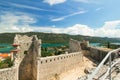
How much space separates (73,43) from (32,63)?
11.1 meters

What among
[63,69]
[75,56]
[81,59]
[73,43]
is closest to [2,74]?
[63,69]

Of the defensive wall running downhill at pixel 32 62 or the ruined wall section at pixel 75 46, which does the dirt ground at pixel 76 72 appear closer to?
the defensive wall running downhill at pixel 32 62

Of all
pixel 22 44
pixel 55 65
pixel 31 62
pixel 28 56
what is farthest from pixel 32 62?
pixel 55 65

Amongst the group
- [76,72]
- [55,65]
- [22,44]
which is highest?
[22,44]

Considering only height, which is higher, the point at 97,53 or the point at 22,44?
A: the point at 22,44

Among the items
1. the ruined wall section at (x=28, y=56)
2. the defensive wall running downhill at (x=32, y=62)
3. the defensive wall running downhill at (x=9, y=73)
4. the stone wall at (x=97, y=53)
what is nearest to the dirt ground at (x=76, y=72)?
the defensive wall running downhill at (x=32, y=62)

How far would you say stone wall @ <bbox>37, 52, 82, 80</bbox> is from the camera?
18.9 m

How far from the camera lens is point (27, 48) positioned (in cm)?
1931

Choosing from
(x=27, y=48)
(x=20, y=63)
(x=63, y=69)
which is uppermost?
(x=27, y=48)

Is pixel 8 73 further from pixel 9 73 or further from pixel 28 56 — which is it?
pixel 28 56

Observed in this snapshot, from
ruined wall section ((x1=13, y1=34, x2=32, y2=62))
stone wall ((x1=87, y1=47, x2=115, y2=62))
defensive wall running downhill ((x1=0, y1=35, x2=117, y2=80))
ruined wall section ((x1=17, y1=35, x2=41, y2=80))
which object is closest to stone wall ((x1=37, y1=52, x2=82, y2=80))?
defensive wall running downhill ((x1=0, y1=35, x2=117, y2=80))

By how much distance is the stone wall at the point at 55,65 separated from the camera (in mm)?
18891

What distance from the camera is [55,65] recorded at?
20609 mm

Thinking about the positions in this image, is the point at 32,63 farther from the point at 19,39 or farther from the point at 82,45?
the point at 82,45
